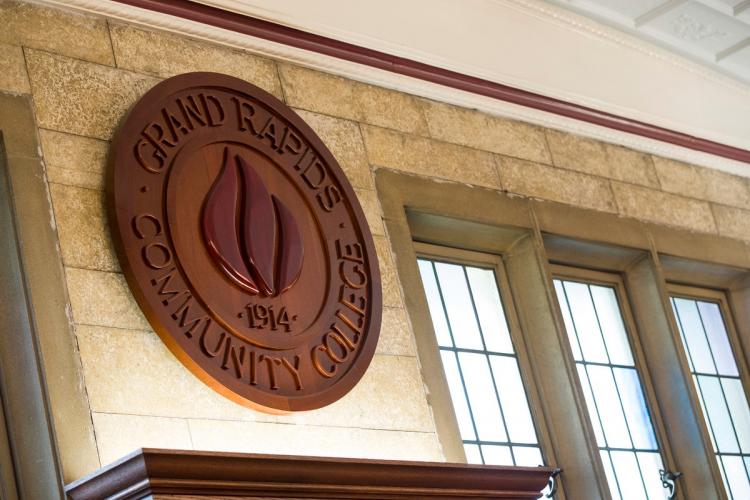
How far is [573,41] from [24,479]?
346 cm

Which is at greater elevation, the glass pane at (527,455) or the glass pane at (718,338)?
the glass pane at (718,338)

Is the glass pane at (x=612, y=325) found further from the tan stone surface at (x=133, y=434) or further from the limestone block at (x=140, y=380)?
the tan stone surface at (x=133, y=434)

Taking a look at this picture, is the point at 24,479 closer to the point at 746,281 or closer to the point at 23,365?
the point at 23,365

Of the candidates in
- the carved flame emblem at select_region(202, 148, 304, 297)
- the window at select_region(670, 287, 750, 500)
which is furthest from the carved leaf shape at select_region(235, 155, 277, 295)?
the window at select_region(670, 287, 750, 500)

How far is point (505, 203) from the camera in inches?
204

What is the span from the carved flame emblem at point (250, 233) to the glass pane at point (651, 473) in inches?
85.7

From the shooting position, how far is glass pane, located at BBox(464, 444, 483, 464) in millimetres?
4816

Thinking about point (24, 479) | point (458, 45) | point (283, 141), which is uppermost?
point (458, 45)

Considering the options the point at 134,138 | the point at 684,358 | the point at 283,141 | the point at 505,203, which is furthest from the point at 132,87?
the point at 684,358

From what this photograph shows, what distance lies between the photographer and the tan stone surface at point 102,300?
11.8 feet

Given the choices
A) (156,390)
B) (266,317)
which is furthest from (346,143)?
(156,390)

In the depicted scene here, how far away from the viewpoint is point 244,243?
4062mm

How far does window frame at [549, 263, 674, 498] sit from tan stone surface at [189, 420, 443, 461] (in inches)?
61.0

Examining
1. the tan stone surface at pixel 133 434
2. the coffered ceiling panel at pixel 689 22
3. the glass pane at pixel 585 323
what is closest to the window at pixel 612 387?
the glass pane at pixel 585 323
